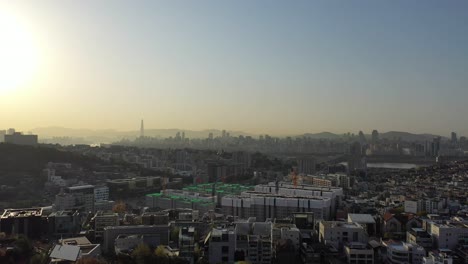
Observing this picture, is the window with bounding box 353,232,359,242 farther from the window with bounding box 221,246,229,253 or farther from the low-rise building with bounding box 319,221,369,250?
the window with bounding box 221,246,229,253

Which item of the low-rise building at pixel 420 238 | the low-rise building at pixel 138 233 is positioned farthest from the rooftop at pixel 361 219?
the low-rise building at pixel 138 233

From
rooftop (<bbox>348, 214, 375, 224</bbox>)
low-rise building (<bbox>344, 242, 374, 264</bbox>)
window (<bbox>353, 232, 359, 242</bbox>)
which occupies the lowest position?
low-rise building (<bbox>344, 242, 374, 264</bbox>)

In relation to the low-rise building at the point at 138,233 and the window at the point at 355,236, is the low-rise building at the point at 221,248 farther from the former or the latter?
the window at the point at 355,236

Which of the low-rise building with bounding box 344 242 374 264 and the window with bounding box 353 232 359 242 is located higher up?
the window with bounding box 353 232 359 242

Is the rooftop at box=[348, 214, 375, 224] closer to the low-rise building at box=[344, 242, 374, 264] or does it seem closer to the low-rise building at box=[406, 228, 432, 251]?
the low-rise building at box=[406, 228, 432, 251]

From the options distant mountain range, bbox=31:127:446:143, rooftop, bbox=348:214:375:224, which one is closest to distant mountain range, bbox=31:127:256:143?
distant mountain range, bbox=31:127:446:143

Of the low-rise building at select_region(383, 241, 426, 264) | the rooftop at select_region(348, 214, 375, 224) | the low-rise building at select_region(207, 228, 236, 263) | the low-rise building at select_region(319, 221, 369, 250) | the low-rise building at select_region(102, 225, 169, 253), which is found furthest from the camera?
the rooftop at select_region(348, 214, 375, 224)

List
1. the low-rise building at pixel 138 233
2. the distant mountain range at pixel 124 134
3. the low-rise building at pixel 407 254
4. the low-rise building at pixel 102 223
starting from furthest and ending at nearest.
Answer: the distant mountain range at pixel 124 134 < the low-rise building at pixel 102 223 < the low-rise building at pixel 138 233 < the low-rise building at pixel 407 254

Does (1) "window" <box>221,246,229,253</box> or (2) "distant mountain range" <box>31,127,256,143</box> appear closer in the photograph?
(1) "window" <box>221,246,229,253</box>

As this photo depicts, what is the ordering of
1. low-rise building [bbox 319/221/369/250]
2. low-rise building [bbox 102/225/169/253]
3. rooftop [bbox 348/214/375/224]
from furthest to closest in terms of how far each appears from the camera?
rooftop [bbox 348/214/375/224]
low-rise building [bbox 319/221/369/250]
low-rise building [bbox 102/225/169/253]

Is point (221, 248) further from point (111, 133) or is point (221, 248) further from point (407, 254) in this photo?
point (111, 133)

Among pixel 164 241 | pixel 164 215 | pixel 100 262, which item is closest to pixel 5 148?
pixel 164 215

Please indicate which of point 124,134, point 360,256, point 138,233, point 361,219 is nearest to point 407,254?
point 360,256
